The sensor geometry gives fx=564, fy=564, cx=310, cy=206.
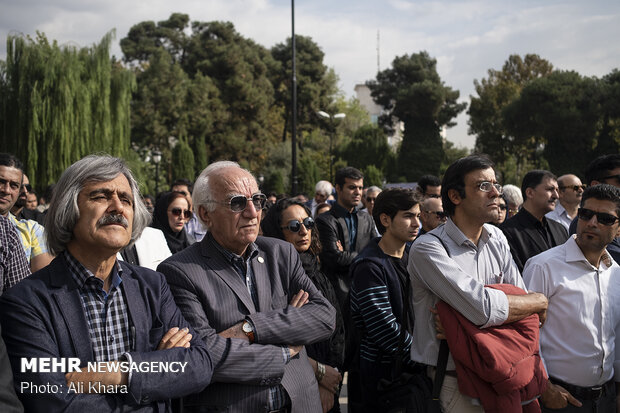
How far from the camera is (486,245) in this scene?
11.2 ft

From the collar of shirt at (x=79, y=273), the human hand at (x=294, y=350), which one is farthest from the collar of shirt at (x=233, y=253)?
the collar of shirt at (x=79, y=273)

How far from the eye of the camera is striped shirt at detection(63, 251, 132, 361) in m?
2.45

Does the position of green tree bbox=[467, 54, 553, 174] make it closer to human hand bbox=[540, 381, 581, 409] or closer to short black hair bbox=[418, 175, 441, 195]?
short black hair bbox=[418, 175, 441, 195]

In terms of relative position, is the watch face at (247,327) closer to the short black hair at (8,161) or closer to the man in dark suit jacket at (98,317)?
the man in dark suit jacket at (98,317)

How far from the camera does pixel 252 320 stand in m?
2.90

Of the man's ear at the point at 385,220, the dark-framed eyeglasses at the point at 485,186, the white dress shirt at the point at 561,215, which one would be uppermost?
the dark-framed eyeglasses at the point at 485,186

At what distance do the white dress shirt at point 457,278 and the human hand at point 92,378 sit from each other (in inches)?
67.6

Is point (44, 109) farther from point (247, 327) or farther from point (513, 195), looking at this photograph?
point (247, 327)

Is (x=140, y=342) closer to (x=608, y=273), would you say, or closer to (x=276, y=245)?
(x=276, y=245)

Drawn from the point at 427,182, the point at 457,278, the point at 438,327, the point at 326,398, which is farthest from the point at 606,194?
the point at 427,182

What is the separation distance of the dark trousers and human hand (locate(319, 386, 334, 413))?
1.38 m

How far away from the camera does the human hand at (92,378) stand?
7.58ft

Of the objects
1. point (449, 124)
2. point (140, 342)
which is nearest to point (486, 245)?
point (140, 342)

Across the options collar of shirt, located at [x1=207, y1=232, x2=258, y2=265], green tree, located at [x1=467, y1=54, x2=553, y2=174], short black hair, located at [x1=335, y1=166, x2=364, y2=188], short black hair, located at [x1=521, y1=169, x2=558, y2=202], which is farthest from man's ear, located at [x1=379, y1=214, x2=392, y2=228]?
green tree, located at [x1=467, y1=54, x2=553, y2=174]
